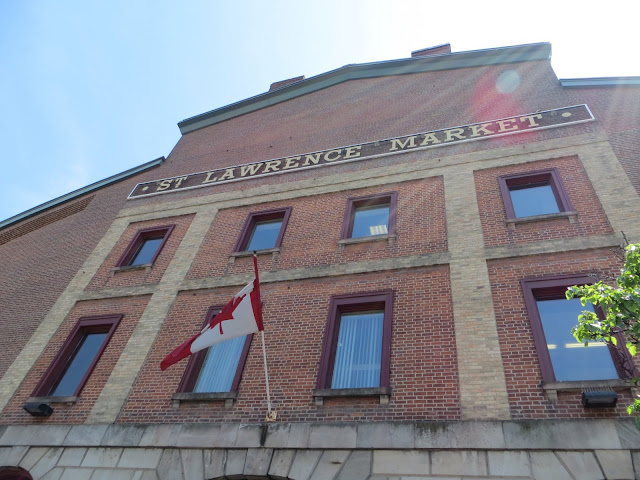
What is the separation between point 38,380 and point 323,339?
7509mm

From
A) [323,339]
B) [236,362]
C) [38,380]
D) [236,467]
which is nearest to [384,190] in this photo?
[323,339]

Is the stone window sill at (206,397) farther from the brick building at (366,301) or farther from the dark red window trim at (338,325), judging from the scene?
the dark red window trim at (338,325)

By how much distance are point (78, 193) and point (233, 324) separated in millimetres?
14487

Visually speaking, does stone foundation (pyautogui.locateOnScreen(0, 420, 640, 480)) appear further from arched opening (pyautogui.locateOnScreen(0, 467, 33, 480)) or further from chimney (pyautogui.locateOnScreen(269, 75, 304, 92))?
chimney (pyautogui.locateOnScreen(269, 75, 304, 92))

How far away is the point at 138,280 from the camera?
44.7 feet

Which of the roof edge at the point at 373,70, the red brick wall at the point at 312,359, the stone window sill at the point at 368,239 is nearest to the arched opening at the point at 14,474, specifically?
the red brick wall at the point at 312,359

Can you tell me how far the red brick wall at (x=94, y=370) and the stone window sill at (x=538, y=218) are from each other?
9.62 metres

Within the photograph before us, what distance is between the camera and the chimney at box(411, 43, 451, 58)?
65.7 ft

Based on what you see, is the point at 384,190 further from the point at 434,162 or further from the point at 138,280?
the point at 138,280

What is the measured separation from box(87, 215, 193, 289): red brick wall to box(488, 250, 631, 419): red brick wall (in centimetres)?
922

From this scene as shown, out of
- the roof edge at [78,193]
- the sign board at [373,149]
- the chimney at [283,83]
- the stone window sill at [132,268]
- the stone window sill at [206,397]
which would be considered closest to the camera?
the stone window sill at [206,397]

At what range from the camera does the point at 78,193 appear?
794 inches

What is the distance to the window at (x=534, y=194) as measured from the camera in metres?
11.2

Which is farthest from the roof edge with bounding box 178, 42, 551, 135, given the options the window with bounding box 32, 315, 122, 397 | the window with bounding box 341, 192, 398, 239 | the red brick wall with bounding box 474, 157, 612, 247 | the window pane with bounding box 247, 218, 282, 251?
the window with bounding box 32, 315, 122, 397
